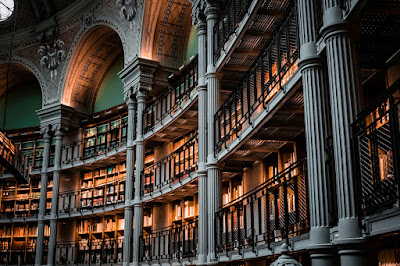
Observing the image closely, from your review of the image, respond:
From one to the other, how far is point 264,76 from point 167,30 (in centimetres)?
686

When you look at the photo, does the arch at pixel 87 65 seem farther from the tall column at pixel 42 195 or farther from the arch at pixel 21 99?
the arch at pixel 21 99

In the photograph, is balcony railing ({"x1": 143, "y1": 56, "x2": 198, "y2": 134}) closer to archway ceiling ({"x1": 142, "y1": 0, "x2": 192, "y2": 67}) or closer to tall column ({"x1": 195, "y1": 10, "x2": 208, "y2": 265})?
archway ceiling ({"x1": 142, "y1": 0, "x2": 192, "y2": 67})

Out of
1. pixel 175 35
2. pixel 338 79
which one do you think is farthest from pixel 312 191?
pixel 175 35

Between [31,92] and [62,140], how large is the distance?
3239 mm

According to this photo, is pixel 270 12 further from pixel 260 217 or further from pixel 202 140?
pixel 260 217

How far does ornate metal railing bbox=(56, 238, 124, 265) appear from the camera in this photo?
47.9 ft

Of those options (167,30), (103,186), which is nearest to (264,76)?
(167,30)

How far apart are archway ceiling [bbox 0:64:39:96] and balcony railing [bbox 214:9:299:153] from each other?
36.8 ft

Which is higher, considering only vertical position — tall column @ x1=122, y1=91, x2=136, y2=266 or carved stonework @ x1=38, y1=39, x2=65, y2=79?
carved stonework @ x1=38, y1=39, x2=65, y2=79

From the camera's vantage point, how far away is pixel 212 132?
9.20m

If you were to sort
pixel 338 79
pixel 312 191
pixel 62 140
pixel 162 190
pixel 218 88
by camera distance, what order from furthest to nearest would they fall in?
1. pixel 62 140
2. pixel 162 190
3. pixel 218 88
4. pixel 312 191
5. pixel 338 79

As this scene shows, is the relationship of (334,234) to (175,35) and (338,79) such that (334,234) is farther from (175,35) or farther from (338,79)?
(175,35)

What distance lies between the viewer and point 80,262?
15641 mm

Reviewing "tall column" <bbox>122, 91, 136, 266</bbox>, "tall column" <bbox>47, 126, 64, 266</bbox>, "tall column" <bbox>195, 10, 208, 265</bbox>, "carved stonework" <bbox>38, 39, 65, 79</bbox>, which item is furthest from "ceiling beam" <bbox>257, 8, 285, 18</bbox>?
"carved stonework" <bbox>38, 39, 65, 79</bbox>
